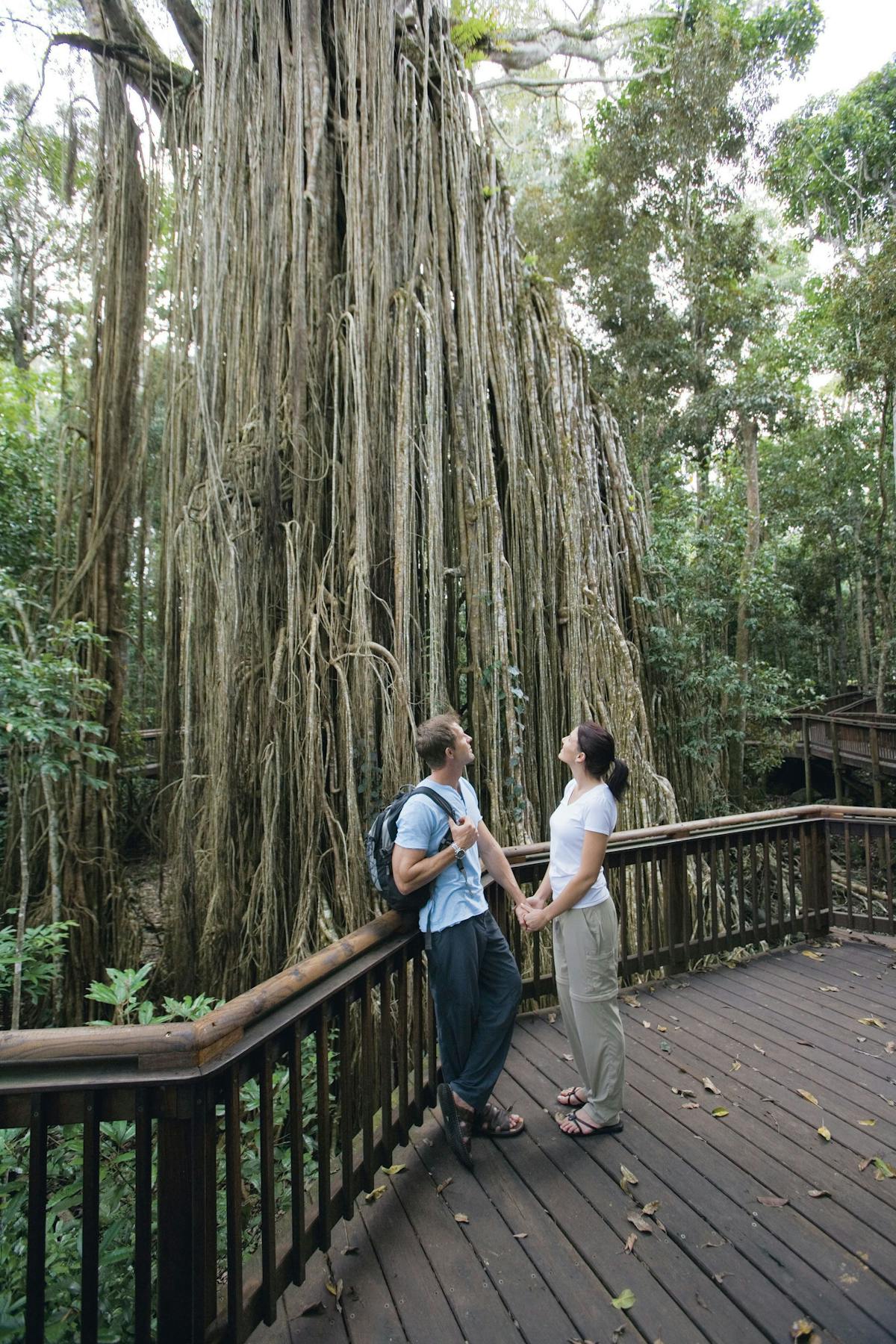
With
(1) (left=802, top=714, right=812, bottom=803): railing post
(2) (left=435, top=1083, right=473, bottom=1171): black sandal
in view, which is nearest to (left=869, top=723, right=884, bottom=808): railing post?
(1) (left=802, top=714, right=812, bottom=803): railing post

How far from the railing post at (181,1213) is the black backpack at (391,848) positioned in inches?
31.2

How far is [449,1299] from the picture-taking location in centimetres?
154

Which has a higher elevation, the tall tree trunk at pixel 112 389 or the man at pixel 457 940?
the tall tree trunk at pixel 112 389

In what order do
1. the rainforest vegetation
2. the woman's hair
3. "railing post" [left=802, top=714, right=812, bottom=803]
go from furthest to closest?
"railing post" [left=802, top=714, right=812, bottom=803] < the rainforest vegetation < the woman's hair

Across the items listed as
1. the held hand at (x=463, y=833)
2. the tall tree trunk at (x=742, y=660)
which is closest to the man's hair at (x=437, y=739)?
the held hand at (x=463, y=833)

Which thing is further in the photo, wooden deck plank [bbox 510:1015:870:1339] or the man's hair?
the man's hair

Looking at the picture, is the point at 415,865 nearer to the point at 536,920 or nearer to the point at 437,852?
the point at 437,852

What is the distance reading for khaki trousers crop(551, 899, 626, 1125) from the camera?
205cm

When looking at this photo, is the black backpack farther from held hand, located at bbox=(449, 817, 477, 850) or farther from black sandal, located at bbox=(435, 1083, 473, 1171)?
black sandal, located at bbox=(435, 1083, 473, 1171)

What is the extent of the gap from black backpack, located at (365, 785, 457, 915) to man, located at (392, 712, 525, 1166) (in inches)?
0.7

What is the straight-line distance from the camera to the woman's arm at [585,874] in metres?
2.00

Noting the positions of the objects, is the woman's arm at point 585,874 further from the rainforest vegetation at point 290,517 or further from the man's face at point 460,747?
the rainforest vegetation at point 290,517

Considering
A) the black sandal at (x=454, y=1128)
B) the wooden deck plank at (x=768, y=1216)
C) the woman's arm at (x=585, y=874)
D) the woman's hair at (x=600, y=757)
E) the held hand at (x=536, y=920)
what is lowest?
the wooden deck plank at (x=768, y=1216)

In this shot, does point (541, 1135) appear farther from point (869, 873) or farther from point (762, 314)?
point (762, 314)
